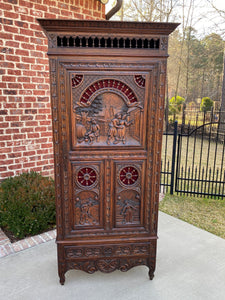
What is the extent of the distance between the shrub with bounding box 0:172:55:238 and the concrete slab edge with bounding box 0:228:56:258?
9cm

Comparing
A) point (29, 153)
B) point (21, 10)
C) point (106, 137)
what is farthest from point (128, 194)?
point (21, 10)

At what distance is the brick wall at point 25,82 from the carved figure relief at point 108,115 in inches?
70.3

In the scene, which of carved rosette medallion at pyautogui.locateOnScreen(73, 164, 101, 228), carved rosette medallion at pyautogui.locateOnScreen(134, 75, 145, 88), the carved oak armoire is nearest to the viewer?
the carved oak armoire

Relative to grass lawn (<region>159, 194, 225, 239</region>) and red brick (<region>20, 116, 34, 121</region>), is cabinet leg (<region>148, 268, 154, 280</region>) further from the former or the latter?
red brick (<region>20, 116, 34, 121</region>)

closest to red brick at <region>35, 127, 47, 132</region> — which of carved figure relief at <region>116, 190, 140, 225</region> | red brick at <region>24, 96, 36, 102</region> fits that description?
red brick at <region>24, 96, 36, 102</region>

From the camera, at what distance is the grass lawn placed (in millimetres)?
3547

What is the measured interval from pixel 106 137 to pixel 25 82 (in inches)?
79.0

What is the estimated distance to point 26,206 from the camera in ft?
9.72

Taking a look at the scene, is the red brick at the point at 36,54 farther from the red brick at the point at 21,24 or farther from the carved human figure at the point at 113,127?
the carved human figure at the point at 113,127

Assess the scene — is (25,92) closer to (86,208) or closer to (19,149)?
(19,149)

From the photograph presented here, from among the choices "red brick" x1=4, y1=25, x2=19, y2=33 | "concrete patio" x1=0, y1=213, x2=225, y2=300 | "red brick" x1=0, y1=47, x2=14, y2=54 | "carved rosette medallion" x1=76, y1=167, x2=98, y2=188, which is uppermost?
"red brick" x1=4, y1=25, x2=19, y2=33

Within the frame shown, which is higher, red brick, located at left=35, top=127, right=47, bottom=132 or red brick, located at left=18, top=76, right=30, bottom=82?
red brick, located at left=18, top=76, right=30, bottom=82

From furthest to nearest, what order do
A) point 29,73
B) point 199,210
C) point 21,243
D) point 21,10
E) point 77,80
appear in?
point 199,210, point 29,73, point 21,10, point 21,243, point 77,80

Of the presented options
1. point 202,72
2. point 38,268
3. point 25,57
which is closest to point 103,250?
point 38,268
